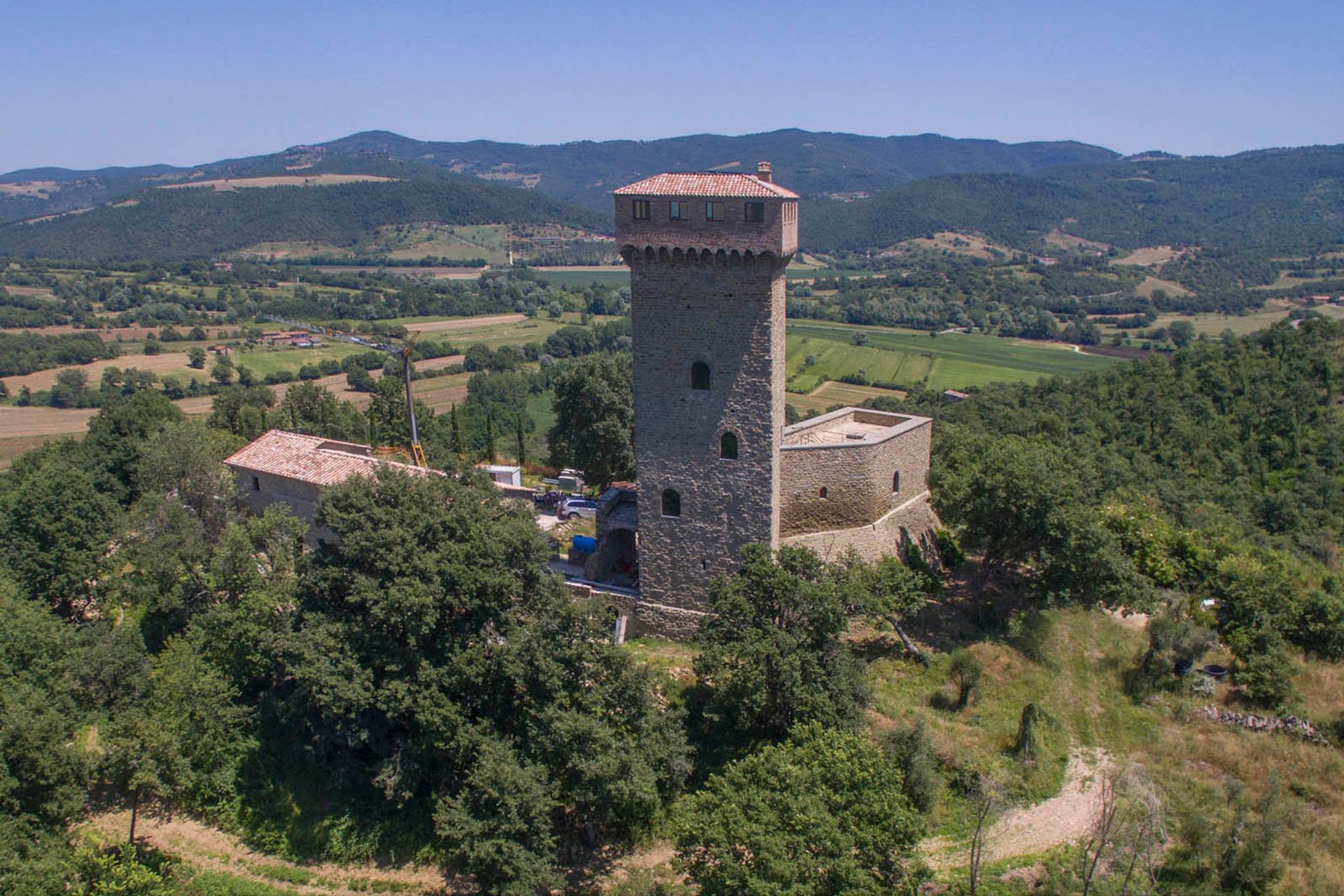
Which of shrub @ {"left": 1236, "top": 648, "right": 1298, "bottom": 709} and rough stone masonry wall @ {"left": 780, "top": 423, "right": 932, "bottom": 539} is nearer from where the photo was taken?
shrub @ {"left": 1236, "top": 648, "right": 1298, "bottom": 709}

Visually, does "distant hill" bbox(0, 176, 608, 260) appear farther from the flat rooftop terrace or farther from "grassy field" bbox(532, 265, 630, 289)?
the flat rooftop terrace

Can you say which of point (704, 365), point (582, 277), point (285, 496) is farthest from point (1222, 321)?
point (285, 496)

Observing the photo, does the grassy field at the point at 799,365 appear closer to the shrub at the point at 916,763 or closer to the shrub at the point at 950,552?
the shrub at the point at 950,552

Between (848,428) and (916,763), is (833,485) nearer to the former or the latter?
(848,428)

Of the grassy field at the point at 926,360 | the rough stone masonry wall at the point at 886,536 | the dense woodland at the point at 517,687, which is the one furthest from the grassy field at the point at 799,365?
the dense woodland at the point at 517,687

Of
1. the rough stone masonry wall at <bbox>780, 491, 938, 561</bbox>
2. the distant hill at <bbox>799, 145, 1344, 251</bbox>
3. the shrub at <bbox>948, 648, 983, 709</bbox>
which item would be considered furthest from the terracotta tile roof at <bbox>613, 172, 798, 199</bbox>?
the distant hill at <bbox>799, 145, 1344, 251</bbox>
